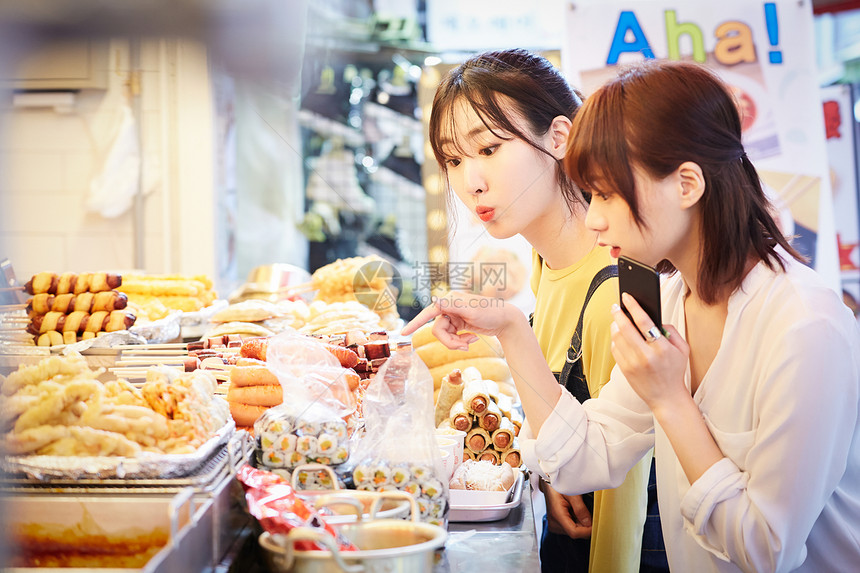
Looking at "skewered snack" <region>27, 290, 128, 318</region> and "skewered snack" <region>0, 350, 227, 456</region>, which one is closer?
"skewered snack" <region>0, 350, 227, 456</region>

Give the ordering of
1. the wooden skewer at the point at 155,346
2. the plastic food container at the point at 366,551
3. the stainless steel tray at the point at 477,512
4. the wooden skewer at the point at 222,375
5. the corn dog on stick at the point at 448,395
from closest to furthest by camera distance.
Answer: the plastic food container at the point at 366,551 → the stainless steel tray at the point at 477,512 → the wooden skewer at the point at 222,375 → the wooden skewer at the point at 155,346 → the corn dog on stick at the point at 448,395

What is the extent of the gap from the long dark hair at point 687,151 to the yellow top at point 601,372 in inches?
11.6

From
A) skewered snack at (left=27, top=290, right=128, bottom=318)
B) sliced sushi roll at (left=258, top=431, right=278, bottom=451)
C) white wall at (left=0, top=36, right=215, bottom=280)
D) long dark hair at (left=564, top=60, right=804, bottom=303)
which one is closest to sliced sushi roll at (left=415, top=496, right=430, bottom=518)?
sliced sushi roll at (left=258, top=431, right=278, bottom=451)

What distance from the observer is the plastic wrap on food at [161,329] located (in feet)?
6.20

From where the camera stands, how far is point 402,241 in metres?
3.79

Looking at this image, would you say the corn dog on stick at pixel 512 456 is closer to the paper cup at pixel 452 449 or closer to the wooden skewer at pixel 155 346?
the paper cup at pixel 452 449

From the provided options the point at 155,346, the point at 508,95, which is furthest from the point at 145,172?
the point at 508,95

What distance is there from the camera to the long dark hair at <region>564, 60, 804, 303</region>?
42.1 inches

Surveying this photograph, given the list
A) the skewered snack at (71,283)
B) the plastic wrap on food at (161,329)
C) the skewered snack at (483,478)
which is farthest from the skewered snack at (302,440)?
the skewered snack at (71,283)

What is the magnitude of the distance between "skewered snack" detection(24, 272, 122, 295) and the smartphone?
1556 millimetres

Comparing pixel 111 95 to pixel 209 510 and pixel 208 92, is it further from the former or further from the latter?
pixel 209 510

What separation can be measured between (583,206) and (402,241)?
227cm

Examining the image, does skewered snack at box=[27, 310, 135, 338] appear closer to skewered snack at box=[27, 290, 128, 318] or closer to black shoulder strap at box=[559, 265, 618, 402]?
skewered snack at box=[27, 290, 128, 318]

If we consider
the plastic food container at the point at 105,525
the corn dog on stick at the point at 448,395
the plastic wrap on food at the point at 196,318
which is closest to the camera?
the plastic food container at the point at 105,525
